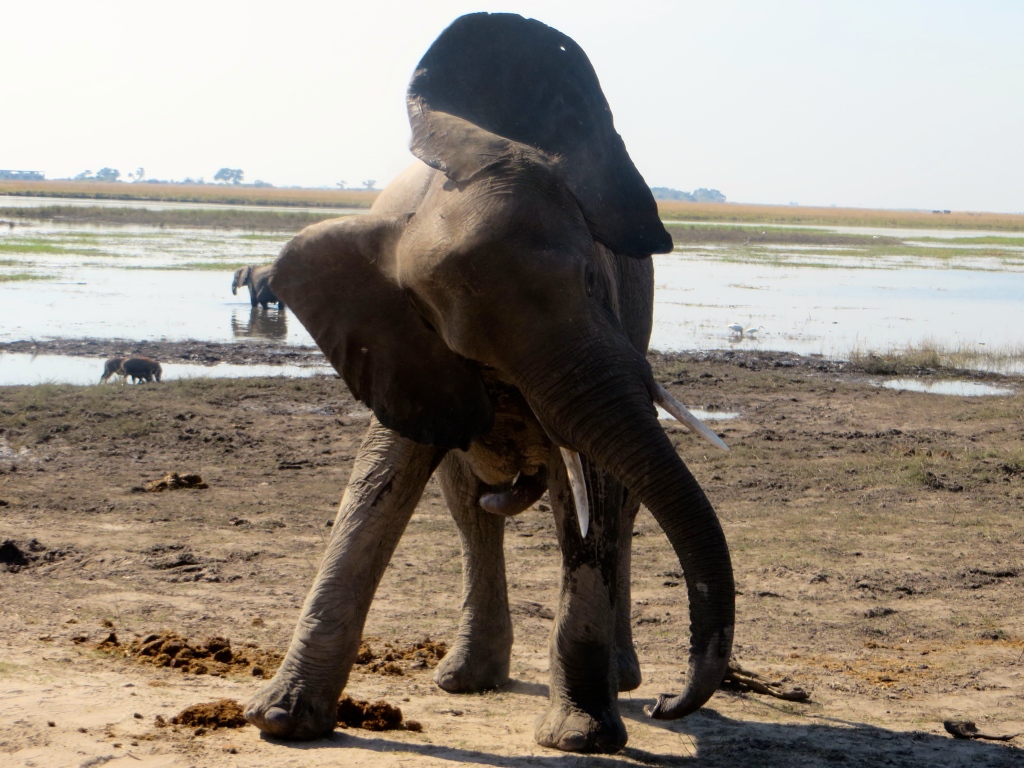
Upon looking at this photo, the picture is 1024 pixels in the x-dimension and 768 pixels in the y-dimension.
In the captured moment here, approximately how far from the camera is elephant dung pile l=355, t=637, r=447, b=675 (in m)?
5.43

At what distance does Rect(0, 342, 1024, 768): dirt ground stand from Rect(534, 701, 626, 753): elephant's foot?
0.07 meters

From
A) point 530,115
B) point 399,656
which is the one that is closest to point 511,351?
point 530,115

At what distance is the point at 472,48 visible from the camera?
4375 mm

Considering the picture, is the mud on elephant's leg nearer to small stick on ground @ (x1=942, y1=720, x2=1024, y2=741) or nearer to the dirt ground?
the dirt ground

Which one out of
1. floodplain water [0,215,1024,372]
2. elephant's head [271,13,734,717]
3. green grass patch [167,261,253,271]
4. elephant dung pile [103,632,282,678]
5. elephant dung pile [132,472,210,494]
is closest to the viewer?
elephant's head [271,13,734,717]

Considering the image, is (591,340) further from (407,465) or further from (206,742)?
(206,742)

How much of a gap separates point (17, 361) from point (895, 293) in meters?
23.0

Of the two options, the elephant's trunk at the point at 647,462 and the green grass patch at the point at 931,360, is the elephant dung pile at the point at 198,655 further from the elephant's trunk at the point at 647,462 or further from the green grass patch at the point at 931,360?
the green grass patch at the point at 931,360

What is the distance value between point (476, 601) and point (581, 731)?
1.26m

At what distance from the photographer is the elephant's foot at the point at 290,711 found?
4.21 meters

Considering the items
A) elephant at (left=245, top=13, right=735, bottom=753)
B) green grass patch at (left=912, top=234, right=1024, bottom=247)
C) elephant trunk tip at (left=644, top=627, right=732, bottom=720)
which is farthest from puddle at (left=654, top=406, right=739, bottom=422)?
green grass patch at (left=912, top=234, right=1024, bottom=247)

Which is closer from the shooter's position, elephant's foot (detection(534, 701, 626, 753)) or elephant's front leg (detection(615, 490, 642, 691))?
elephant's foot (detection(534, 701, 626, 753))

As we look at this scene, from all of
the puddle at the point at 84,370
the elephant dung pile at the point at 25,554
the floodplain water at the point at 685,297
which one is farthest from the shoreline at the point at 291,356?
the elephant dung pile at the point at 25,554

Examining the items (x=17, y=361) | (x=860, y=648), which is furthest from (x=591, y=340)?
(x=17, y=361)
